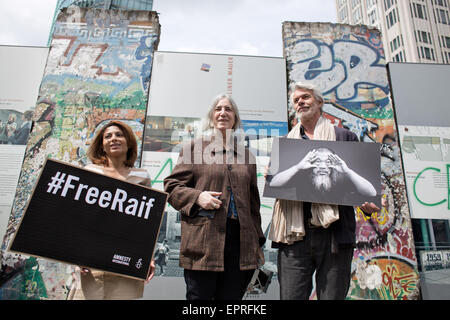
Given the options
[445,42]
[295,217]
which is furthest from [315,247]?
[445,42]

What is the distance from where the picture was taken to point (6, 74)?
554 cm

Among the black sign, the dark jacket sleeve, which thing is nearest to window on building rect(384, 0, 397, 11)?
the dark jacket sleeve

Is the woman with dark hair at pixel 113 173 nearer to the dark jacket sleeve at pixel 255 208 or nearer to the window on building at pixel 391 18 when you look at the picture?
the dark jacket sleeve at pixel 255 208

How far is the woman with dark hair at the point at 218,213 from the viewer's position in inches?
62.7


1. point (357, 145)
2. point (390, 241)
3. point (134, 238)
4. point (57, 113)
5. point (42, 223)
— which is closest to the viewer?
point (42, 223)

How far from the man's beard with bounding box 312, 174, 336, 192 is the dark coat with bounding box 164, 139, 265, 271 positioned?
1.35 feet

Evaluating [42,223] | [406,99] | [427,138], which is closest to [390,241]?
[427,138]

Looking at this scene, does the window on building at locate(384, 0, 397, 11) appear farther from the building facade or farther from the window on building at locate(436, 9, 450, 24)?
the window on building at locate(436, 9, 450, 24)

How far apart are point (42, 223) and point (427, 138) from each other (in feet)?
20.3

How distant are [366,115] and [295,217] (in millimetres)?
4421

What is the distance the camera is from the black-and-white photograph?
1791mm

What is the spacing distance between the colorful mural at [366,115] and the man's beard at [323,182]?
347 centimetres

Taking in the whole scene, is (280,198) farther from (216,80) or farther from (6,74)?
(6,74)

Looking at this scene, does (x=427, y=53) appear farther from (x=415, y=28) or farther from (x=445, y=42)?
(x=415, y=28)
